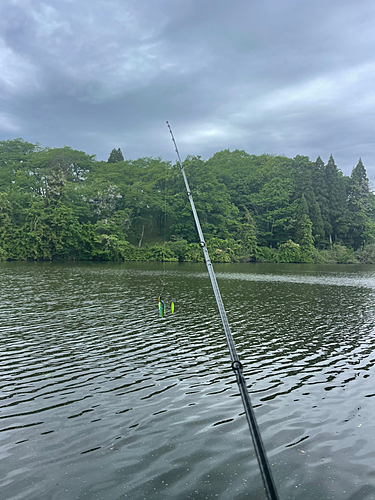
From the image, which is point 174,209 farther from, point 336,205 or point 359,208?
point 359,208

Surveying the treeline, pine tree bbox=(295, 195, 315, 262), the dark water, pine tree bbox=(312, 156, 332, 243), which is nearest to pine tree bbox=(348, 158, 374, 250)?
the treeline

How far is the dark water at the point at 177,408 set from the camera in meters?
4.87

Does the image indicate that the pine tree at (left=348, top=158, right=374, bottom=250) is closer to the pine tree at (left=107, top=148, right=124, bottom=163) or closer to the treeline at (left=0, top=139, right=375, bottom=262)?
the treeline at (left=0, top=139, right=375, bottom=262)

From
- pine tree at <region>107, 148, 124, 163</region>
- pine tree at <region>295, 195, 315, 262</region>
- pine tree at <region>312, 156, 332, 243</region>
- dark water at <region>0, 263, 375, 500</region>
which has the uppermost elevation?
pine tree at <region>107, 148, 124, 163</region>

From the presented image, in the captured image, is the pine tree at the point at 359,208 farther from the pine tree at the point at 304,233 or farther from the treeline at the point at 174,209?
the pine tree at the point at 304,233

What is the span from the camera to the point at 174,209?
7025cm

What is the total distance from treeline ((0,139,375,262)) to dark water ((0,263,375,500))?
48000mm

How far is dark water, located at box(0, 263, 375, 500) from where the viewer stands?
192 inches

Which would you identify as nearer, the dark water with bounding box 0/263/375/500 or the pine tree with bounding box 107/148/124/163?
the dark water with bounding box 0/263/375/500

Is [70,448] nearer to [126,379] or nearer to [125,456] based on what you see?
[125,456]

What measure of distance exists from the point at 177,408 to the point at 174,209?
64058 mm

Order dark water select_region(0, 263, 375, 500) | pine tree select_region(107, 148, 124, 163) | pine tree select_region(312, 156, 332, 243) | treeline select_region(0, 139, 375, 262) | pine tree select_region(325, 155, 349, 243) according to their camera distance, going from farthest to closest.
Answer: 1. pine tree select_region(107, 148, 124, 163)
2. pine tree select_region(325, 155, 349, 243)
3. pine tree select_region(312, 156, 332, 243)
4. treeline select_region(0, 139, 375, 262)
5. dark water select_region(0, 263, 375, 500)

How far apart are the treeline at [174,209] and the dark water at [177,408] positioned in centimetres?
4800

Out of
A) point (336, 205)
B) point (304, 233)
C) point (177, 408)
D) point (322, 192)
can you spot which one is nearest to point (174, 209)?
point (304, 233)
